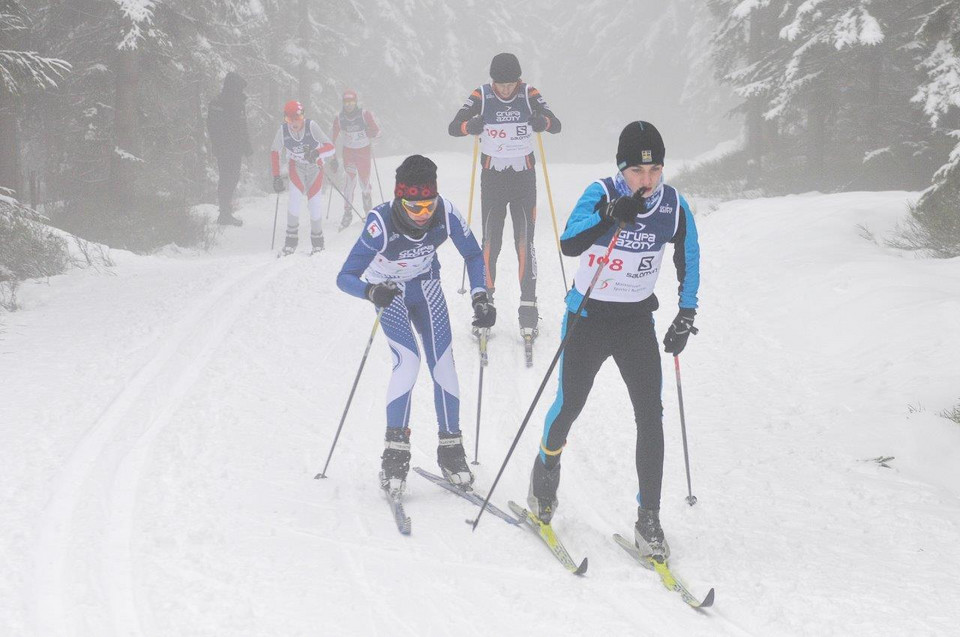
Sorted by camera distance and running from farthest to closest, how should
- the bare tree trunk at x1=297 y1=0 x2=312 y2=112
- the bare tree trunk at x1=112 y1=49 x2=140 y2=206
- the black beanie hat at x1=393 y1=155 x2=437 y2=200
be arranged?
the bare tree trunk at x1=297 y1=0 x2=312 y2=112
the bare tree trunk at x1=112 y1=49 x2=140 y2=206
the black beanie hat at x1=393 y1=155 x2=437 y2=200

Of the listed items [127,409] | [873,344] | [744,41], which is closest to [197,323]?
[127,409]

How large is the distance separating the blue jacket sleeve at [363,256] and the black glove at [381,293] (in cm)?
7

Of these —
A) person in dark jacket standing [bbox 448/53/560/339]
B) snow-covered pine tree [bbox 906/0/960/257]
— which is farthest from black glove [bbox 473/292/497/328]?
snow-covered pine tree [bbox 906/0/960/257]

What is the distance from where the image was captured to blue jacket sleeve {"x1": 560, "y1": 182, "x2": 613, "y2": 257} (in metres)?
4.31

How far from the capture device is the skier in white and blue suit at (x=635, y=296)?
172 inches

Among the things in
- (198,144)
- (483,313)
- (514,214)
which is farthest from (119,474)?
(198,144)

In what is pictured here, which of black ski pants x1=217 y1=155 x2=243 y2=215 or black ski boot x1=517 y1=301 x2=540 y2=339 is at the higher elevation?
black ski pants x1=217 y1=155 x2=243 y2=215

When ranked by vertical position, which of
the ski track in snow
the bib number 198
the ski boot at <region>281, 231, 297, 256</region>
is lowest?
the ski track in snow

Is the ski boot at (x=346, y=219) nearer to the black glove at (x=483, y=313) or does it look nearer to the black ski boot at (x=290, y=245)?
the black ski boot at (x=290, y=245)

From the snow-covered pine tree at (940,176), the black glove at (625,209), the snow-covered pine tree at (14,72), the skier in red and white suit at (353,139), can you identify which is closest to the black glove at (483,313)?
the black glove at (625,209)

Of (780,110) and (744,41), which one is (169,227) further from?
(744,41)

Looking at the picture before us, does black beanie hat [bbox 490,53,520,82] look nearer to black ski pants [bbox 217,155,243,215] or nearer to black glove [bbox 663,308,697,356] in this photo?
black glove [bbox 663,308,697,356]

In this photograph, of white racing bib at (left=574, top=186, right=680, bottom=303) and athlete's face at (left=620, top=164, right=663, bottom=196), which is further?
white racing bib at (left=574, top=186, right=680, bottom=303)

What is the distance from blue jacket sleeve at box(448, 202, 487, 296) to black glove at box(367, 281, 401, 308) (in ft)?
1.97
